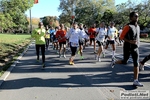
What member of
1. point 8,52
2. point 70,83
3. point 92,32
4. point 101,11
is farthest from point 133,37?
point 101,11

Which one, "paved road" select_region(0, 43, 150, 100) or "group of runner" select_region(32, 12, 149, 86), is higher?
"group of runner" select_region(32, 12, 149, 86)

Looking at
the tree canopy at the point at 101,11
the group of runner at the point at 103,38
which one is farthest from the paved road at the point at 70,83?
the tree canopy at the point at 101,11

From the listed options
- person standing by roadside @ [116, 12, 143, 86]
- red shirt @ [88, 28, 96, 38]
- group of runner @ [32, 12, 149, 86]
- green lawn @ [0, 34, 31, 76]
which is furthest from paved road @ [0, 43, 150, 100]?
red shirt @ [88, 28, 96, 38]

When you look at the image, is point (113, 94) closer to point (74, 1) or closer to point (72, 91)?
point (72, 91)

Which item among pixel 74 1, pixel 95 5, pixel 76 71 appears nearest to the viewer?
pixel 76 71

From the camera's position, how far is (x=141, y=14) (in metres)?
55.7

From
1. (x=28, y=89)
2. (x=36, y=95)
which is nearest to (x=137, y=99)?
(x=36, y=95)

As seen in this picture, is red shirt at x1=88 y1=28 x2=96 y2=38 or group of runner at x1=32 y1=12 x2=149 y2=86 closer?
group of runner at x1=32 y1=12 x2=149 y2=86

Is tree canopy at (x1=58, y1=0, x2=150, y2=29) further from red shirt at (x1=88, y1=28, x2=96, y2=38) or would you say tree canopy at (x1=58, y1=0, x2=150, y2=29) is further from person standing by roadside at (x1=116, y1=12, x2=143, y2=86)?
person standing by roadside at (x1=116, y1=12, x2=143, y2=86)

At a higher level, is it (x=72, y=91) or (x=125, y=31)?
(x=125, y=31)

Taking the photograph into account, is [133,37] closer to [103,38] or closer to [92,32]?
[103,38]

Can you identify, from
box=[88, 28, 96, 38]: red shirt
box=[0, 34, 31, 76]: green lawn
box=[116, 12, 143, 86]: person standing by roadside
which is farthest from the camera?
box=[88, 28, 96, 38]: red shirt

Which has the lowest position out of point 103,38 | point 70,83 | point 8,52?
point 70,83

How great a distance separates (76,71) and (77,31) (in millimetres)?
2344
